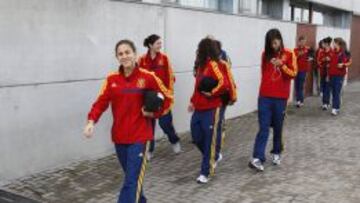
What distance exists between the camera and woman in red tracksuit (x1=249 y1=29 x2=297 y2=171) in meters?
7.14

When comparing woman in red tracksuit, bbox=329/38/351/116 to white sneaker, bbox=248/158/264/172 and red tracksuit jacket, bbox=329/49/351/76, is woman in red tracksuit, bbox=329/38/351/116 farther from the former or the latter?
white sneaker, bbox=248/158/264/172

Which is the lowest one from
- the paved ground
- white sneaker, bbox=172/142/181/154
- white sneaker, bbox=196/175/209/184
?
the paved ground

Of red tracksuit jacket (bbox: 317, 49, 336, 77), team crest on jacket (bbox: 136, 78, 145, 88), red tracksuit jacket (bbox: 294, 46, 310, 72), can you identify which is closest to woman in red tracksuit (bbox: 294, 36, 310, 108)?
red tracksuit jacket (bbox: 294, 46, 310, 72)

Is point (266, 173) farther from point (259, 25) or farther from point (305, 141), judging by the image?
point (259, 25)

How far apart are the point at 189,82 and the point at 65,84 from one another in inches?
130

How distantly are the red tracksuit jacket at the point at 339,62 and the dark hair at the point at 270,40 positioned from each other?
575 cm

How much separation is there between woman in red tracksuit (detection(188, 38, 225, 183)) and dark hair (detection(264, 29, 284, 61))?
94 cm

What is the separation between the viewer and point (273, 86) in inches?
A: 283

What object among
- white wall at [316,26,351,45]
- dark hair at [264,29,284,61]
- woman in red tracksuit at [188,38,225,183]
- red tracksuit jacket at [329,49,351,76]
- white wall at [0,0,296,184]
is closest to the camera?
white wall at [0,0,296,184]

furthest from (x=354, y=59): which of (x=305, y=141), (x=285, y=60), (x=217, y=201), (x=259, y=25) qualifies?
(x=217, y=201)

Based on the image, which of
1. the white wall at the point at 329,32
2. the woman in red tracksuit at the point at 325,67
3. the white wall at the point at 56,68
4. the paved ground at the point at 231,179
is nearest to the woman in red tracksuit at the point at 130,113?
the paved ground at the point at 231,179

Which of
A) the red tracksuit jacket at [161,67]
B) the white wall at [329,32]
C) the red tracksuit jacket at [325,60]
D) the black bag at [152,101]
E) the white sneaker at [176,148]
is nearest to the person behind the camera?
the black bag at [152,101]

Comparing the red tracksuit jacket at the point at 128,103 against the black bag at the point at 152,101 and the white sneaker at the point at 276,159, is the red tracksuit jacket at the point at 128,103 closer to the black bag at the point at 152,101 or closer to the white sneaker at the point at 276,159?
the black bag at the point at 152,101

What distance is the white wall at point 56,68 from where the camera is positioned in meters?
6.43
